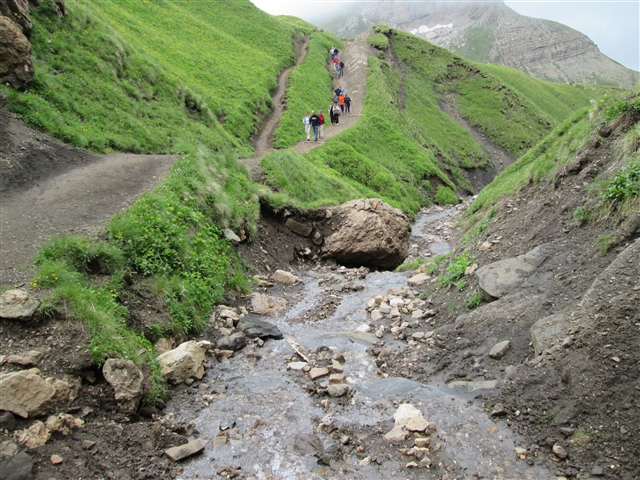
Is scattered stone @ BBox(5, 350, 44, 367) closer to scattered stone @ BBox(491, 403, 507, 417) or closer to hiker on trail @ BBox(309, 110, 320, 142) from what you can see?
scattered stone @ BBox(491, 403, 507, 417)

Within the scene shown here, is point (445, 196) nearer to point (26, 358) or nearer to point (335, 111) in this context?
point (335, 111)

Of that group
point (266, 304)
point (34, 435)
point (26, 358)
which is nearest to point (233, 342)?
point (266, 304)

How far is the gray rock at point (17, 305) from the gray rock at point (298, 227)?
11974 mm

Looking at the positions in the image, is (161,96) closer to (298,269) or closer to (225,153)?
(225,153)

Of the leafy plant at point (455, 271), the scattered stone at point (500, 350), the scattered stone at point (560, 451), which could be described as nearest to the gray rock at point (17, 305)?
the scattered stone at point (500, 350)

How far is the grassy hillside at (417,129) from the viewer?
31.7m

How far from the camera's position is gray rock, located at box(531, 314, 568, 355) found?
7.48 metres

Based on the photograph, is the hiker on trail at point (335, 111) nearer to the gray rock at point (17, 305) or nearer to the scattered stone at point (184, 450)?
the gray rock at point (17, 305)

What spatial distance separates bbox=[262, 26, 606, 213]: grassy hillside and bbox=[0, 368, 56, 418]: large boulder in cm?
1419

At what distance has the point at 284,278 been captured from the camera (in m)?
15.6

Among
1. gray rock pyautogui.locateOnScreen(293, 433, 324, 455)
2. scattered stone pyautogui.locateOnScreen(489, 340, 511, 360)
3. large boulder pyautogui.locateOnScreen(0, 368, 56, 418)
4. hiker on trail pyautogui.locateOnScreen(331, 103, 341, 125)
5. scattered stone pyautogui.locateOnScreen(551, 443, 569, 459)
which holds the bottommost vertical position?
large boulder pyautogui.locateOnScreen(0, 368, 56, 418)

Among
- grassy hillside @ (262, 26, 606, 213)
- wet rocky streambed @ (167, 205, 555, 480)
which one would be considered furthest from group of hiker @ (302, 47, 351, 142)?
wet rocky streambed @ (167, 205, 555, 480)

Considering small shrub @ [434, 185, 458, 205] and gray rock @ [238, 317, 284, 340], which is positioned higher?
small shrub @ [434, 185, 458, 205]

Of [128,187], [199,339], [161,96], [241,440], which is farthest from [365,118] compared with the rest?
[241,440]
